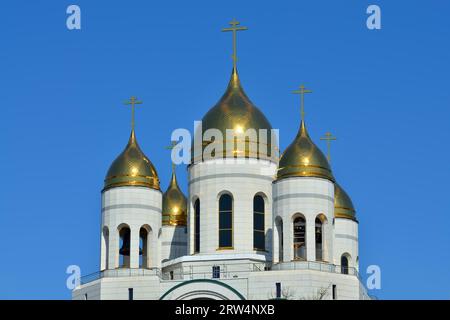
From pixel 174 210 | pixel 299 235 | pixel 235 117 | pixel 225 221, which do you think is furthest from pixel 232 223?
pixel 174 210

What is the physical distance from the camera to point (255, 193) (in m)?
51.0

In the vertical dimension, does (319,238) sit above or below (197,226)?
below

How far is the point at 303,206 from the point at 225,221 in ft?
12.6

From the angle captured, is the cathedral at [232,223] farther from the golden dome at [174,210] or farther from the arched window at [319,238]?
the golden dome at [174,210]

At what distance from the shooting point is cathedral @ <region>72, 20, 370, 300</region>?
47.4m

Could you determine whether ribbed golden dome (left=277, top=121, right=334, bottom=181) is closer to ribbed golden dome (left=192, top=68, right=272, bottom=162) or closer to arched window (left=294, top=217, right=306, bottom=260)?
arched window (left=294, top=217, right=306, bottom=260)

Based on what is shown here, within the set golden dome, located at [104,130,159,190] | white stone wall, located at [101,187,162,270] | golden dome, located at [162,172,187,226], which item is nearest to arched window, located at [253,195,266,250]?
white stone wall, located at [101,187,162,270]

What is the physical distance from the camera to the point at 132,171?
50969mm

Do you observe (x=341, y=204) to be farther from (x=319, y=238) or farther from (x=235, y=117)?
(x=235, y=117)
